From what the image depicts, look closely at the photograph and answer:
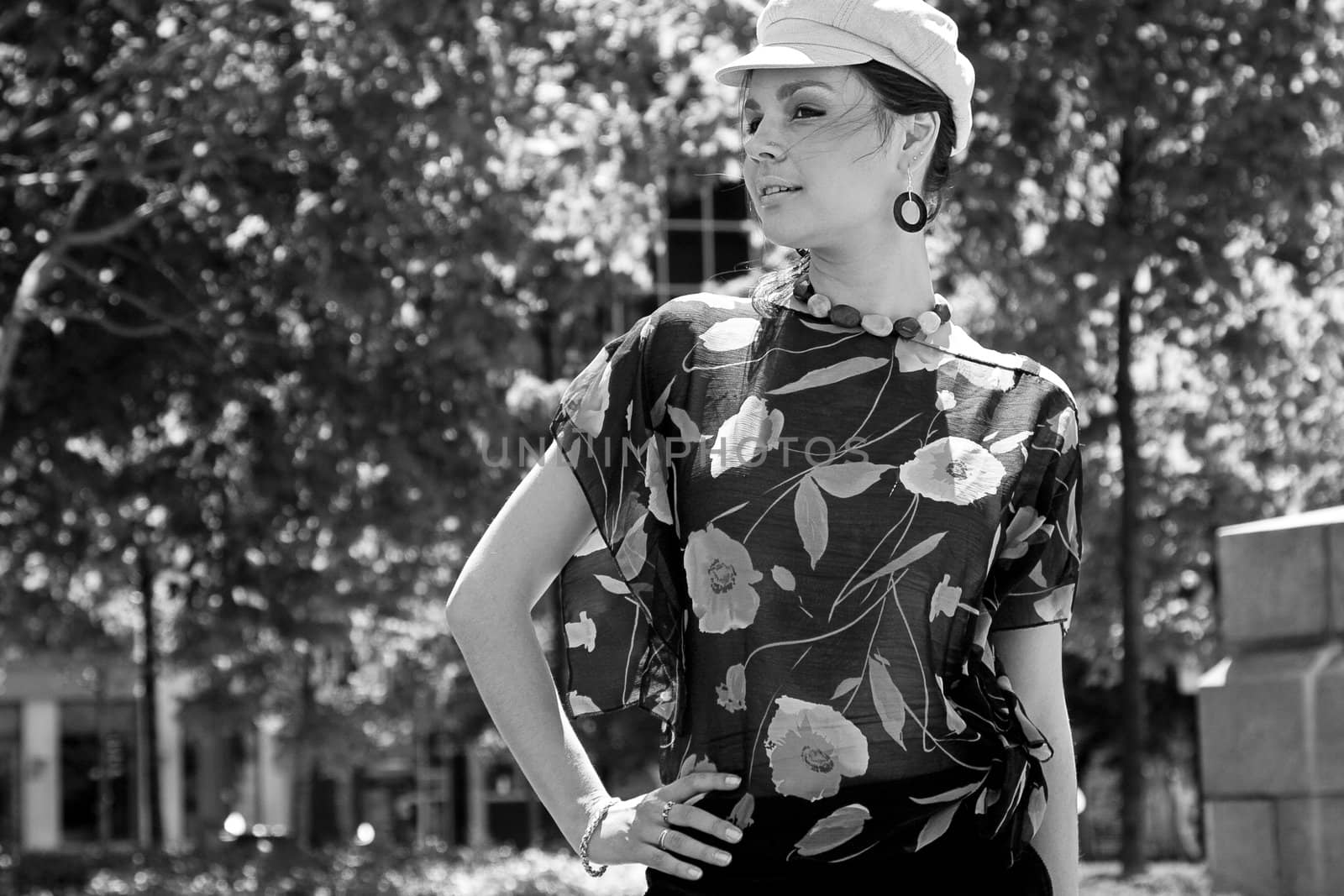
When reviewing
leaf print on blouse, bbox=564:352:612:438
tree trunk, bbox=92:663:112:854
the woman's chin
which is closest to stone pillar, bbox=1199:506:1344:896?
the woman's chin

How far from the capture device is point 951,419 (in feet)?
7.22

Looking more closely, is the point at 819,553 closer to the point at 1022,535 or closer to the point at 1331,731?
the point at 1022,535

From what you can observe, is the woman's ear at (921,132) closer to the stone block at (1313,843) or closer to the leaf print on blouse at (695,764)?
the leaf print on blouse at (695,764)

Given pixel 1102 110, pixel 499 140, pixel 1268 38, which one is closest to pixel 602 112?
pixel 499 140

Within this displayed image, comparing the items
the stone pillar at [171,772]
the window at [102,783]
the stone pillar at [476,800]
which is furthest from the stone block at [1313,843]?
the stone pillar at [476,800]

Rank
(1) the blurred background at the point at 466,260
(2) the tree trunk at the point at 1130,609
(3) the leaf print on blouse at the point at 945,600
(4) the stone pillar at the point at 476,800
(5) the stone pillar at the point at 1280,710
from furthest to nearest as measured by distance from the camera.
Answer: (4) the stone pillar at the point at 476,800
(2) the tree trunk at the point at 1130,609
(1) the blurred background at the point at 466,260
(5) the stone pillar at the point at 1280,710
(3) the leaf print on blouse at the point at 945,600

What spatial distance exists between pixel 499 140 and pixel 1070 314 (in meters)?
3.77

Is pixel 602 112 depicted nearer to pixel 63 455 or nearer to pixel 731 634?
pixel 63 455

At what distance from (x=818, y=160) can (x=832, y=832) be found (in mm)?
748

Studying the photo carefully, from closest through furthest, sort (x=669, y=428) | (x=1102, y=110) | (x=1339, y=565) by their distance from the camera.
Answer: (x=669, y=428)
(x=1339, y=565)
(x=1102, y=110)

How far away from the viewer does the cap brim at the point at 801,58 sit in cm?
220

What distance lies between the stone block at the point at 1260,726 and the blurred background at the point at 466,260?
12.4 feet

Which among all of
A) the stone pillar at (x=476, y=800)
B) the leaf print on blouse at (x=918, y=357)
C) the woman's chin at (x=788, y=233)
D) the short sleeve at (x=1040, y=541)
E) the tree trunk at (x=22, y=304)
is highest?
the tree trunk at (x=22, y=304)

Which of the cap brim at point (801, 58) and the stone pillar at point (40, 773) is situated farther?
the stone pillar at point (40, 773)
